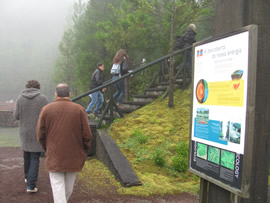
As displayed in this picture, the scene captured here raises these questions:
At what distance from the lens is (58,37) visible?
3748 inches

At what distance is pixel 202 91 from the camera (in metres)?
2.40

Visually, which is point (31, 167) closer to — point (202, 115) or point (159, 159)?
→ point (159, 159)

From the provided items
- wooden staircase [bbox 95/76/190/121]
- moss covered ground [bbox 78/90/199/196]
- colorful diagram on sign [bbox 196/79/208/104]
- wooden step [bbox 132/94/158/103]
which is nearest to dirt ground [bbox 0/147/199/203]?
moss covered ground [bbox 78/90/199/196]

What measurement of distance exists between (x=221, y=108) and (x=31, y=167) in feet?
10.9

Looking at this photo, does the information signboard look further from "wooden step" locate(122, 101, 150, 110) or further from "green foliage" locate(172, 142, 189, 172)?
"wooden step" locate(122, 101, 150, 110)

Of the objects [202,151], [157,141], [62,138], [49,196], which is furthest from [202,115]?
[157,141]

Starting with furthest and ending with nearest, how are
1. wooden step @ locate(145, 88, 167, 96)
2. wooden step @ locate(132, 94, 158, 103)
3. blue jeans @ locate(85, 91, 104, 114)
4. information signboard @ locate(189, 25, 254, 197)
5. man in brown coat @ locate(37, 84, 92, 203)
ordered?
1. wooden step @ locate(145, 88, 167, 96)
2. wooden step @ locate(132, 94, 158, 103)
3. blue jeans @ locate(85, 91, 104, 114)
4. man in brown coat @ locate(37, 84, 92, 203)
5. information signboard @ locate(189, 25, 254, 197)

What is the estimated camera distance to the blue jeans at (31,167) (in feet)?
13.3

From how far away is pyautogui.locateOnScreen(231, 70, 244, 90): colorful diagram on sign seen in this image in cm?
195

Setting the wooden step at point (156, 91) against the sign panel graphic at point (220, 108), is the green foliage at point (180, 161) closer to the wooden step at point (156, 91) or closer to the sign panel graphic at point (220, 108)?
the sign panel graphic at point (220, 108)

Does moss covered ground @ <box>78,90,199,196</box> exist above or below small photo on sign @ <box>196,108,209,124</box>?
below

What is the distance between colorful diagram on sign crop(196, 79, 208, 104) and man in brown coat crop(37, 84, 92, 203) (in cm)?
149

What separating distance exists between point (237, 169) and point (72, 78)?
96.8ft

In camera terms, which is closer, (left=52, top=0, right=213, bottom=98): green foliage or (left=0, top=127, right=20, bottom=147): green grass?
(left=52, top=0, right=213, bottom=98): green foliage
